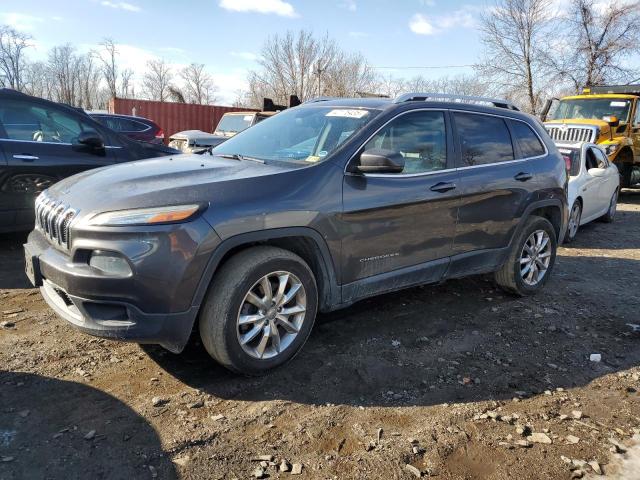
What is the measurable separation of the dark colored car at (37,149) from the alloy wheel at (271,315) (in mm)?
3645

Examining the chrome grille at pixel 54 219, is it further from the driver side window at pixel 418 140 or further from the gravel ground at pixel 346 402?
the driver side window at pixel 418 140

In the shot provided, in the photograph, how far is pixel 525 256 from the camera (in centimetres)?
494

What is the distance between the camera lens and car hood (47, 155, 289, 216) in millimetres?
2811

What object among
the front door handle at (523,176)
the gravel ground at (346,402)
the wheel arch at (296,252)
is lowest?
the gravel ground at (346,402)

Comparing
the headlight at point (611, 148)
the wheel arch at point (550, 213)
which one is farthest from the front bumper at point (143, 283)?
the headlight at point (611, 148)

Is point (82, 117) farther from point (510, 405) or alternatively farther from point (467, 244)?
point (510, 405)

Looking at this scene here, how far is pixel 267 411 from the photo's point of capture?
2855 millimetres

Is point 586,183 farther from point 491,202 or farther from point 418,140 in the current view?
point 418,140

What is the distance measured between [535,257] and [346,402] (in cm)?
295

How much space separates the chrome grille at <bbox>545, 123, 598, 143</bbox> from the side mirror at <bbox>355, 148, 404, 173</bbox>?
10655mm

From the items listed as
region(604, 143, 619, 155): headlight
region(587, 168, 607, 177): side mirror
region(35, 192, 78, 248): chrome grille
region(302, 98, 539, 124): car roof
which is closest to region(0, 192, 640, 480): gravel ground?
region(35, 192, 78, 248): chrome grille

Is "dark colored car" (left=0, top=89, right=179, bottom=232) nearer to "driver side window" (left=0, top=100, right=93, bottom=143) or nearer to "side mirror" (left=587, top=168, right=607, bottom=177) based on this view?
"driver side window" (left=0, top=100, right=93, bottom=143)

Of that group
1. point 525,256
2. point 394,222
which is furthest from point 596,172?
point 394,222

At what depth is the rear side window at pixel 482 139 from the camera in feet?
13.9
